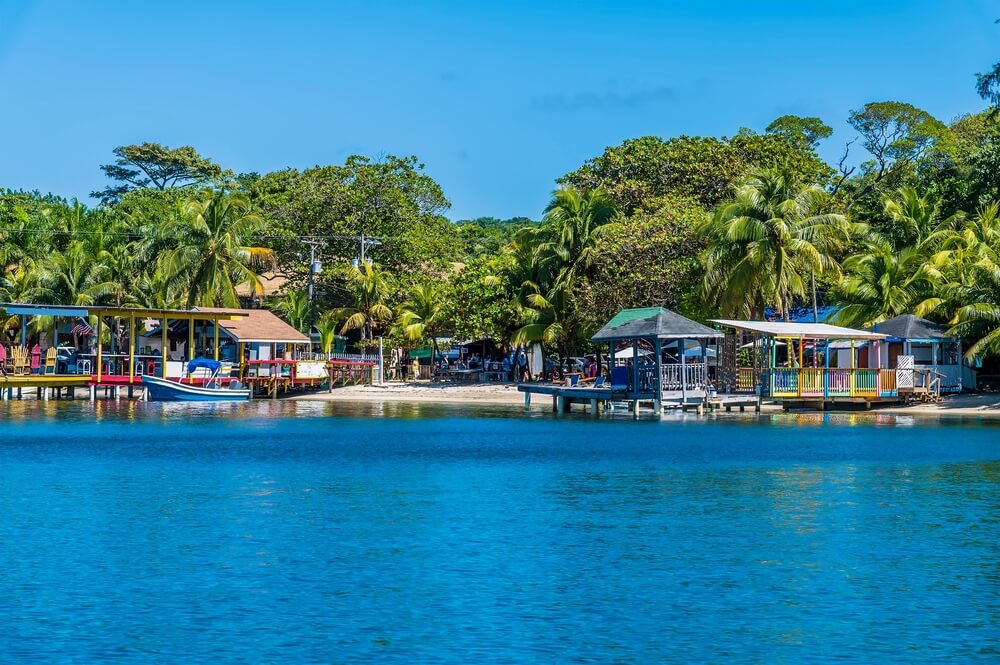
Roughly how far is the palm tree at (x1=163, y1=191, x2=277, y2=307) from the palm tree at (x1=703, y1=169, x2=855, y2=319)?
26355mm

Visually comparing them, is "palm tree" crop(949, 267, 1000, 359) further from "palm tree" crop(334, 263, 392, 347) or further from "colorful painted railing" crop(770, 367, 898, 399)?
"palm tree" crop(334, 263, 392, 347)

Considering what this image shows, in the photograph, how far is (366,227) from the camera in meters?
74.5

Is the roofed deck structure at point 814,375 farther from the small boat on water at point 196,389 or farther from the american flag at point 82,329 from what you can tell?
the american flag at point 82,329

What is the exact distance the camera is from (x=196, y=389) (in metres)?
57.8

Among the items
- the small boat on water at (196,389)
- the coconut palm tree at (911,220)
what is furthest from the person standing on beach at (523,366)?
the coconut palm tree at (911,220)

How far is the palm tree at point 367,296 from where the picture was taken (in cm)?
6850

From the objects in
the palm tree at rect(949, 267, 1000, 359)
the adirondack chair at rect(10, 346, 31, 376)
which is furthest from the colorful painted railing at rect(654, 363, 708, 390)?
the adirondack chair at rect(10, 346, 31, 376)

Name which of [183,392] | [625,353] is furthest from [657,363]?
[183,392]

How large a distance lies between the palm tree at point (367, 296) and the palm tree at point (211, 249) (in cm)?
525

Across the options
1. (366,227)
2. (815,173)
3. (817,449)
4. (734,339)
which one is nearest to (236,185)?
(366,227)

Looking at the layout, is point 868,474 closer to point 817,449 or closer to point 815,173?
point 817,449

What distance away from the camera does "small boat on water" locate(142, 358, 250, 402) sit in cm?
5778

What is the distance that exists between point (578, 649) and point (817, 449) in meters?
23.5

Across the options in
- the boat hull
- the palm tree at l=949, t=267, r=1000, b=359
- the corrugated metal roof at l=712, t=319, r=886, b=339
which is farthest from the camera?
the boat hull
